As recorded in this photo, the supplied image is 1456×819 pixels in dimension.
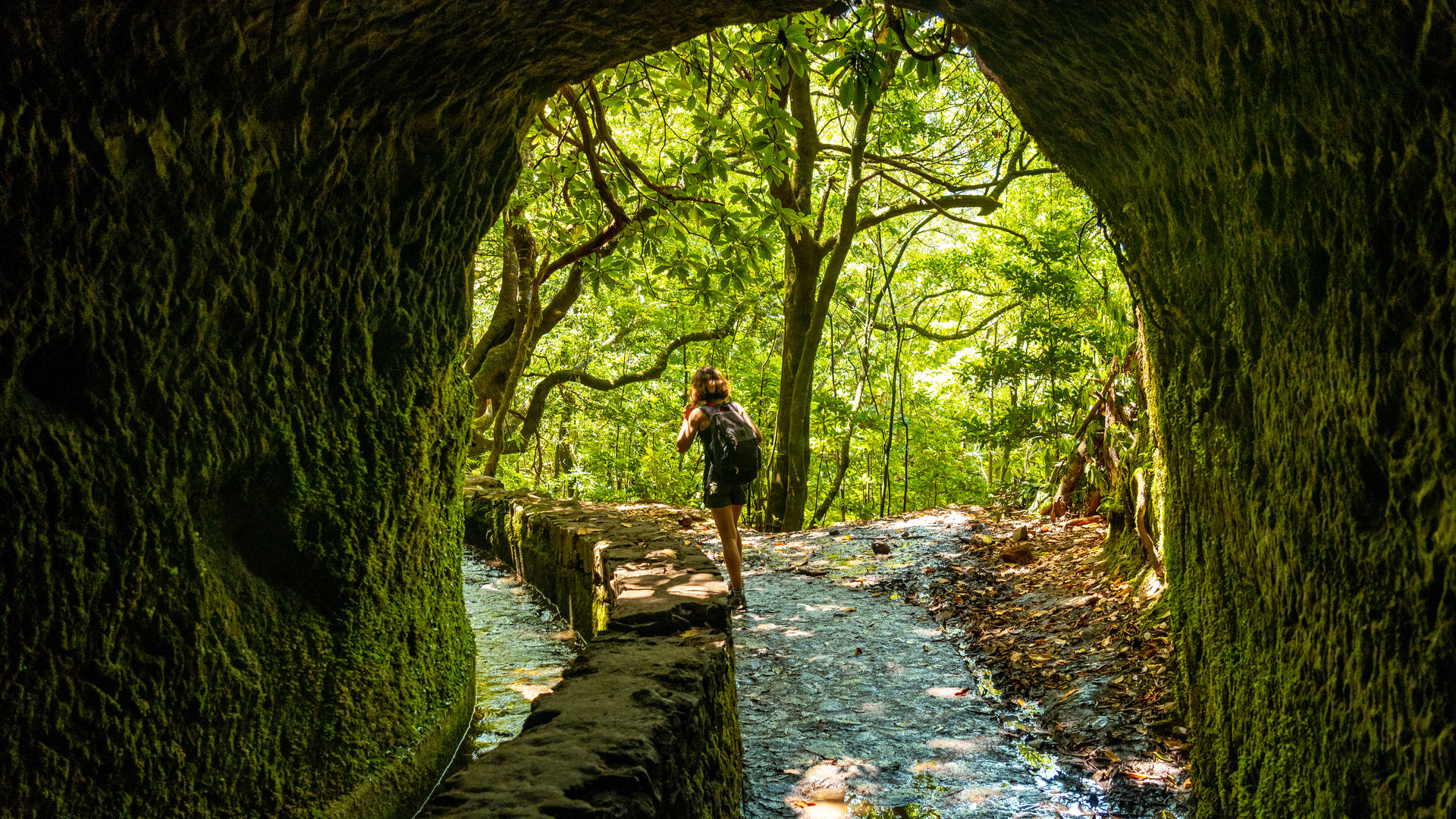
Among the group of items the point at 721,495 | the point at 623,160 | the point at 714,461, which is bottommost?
the point at 721,495

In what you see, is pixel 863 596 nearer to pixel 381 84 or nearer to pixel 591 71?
pixel 591 71

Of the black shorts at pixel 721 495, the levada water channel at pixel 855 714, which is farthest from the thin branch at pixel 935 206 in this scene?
the black shorts at pixel 721 495

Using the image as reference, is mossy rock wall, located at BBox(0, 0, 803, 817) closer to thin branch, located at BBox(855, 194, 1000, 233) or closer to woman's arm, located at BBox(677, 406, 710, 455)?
woman's arm, located at BBox(677, 406, 710, 455)

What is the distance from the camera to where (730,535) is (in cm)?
676

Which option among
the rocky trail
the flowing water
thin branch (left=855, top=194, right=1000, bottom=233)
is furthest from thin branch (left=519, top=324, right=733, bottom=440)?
the rocky trail

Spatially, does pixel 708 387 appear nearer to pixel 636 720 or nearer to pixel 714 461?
pixel 714 461

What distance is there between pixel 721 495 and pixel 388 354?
344 centimetres

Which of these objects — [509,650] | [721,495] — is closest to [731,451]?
[721,495]

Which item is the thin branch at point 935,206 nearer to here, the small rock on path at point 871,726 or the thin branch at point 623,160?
the thin branch at point 623,160

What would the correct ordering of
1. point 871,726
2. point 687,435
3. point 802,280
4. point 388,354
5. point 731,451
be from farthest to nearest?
point 802,280 → point 687,435 → point 731,451 → point 871,726 → point 388,354

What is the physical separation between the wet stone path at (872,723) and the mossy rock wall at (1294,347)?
0.91 meters

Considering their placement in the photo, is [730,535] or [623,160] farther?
[730,535]

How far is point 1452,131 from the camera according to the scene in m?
1.55

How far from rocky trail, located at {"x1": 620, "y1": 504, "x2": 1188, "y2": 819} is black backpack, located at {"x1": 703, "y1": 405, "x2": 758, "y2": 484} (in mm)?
1110
